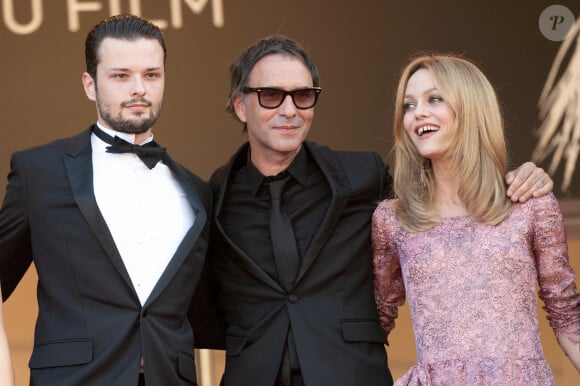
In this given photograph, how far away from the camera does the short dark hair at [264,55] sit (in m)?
3.55

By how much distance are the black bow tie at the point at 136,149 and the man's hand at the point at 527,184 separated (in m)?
0.92

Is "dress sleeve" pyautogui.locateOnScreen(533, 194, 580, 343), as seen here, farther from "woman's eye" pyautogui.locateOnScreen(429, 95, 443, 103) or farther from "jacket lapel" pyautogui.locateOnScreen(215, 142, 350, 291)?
"jacket lapel" pyautogui.locateOnScreen(215, 142, 350, 291)

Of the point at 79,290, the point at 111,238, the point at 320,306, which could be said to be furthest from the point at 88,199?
the point at 320,306

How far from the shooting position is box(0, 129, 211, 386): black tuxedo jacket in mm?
2957

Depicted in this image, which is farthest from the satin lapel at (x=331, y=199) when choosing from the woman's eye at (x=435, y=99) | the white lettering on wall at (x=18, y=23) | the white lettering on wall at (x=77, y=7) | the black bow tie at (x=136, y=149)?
the white lettering on wall at (x=18, y=23)

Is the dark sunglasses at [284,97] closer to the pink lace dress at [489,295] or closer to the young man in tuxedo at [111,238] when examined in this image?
the young man in tuxedo at [111,238]

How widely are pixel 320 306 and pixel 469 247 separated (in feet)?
1.45

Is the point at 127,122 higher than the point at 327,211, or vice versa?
the point at 127,122

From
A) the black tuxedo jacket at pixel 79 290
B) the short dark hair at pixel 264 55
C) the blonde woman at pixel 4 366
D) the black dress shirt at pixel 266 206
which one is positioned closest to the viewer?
the blonde woman at pixel 4 366

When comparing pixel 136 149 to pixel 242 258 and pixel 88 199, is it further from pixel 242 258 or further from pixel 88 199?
pixel 242 258

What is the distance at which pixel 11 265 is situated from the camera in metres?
3.08

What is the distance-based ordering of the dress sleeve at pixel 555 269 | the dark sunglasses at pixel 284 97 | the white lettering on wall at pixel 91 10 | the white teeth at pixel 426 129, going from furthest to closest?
the white lettering on wall at pixel 91 10
the dark sunglasses at pixel 284 97
the white teeth at pixel 426 129
the dress sleeve at pixel 555 269

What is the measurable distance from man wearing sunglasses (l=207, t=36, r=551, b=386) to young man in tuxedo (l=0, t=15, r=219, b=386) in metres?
0.18

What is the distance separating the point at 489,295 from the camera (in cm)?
303
